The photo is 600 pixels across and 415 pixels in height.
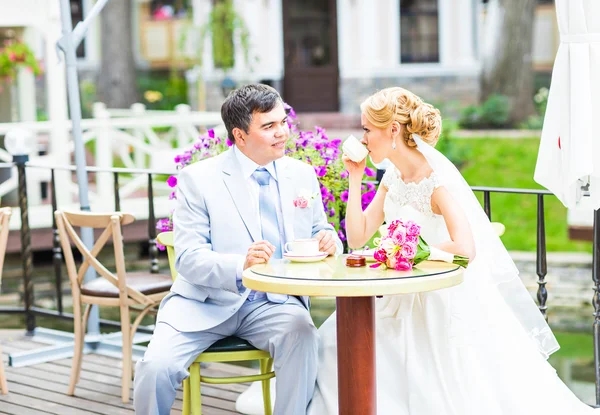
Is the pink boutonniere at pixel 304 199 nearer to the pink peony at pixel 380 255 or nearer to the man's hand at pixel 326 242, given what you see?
the man's hand at pixel 326 242

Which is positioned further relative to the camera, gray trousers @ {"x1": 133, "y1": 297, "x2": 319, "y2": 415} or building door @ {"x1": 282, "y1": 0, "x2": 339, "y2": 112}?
building door @ {"x1": 282, "y1": 0, "x2": 339, "y2": 112}

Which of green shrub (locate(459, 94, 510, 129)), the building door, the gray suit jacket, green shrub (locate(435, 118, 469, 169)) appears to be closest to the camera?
the gray suit jacket

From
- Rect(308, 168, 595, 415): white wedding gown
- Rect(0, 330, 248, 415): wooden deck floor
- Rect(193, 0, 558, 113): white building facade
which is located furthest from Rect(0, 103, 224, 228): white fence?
Rect(193, 0, 558, 113): white building facade

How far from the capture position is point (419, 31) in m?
17.4

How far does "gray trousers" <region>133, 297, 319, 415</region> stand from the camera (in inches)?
127

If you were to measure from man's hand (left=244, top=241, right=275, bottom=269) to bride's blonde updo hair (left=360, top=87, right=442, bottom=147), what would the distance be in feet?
1.97

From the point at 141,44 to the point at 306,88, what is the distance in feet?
19.3

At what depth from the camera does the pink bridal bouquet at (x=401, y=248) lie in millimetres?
2984

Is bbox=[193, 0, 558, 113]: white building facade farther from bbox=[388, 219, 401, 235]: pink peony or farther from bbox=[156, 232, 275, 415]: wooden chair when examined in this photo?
bbox=[388, 219, 401, 235]: pink peony

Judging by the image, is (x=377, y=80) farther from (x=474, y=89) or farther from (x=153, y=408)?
(x=153, y=408)

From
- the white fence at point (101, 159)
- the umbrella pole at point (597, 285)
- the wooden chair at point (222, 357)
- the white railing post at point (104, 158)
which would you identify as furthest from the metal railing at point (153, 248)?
the white railing post at point (104, 158)

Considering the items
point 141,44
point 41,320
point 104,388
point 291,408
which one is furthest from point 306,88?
point 291,408

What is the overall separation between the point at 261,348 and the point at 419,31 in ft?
48.3

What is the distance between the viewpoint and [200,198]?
3.41 meters
